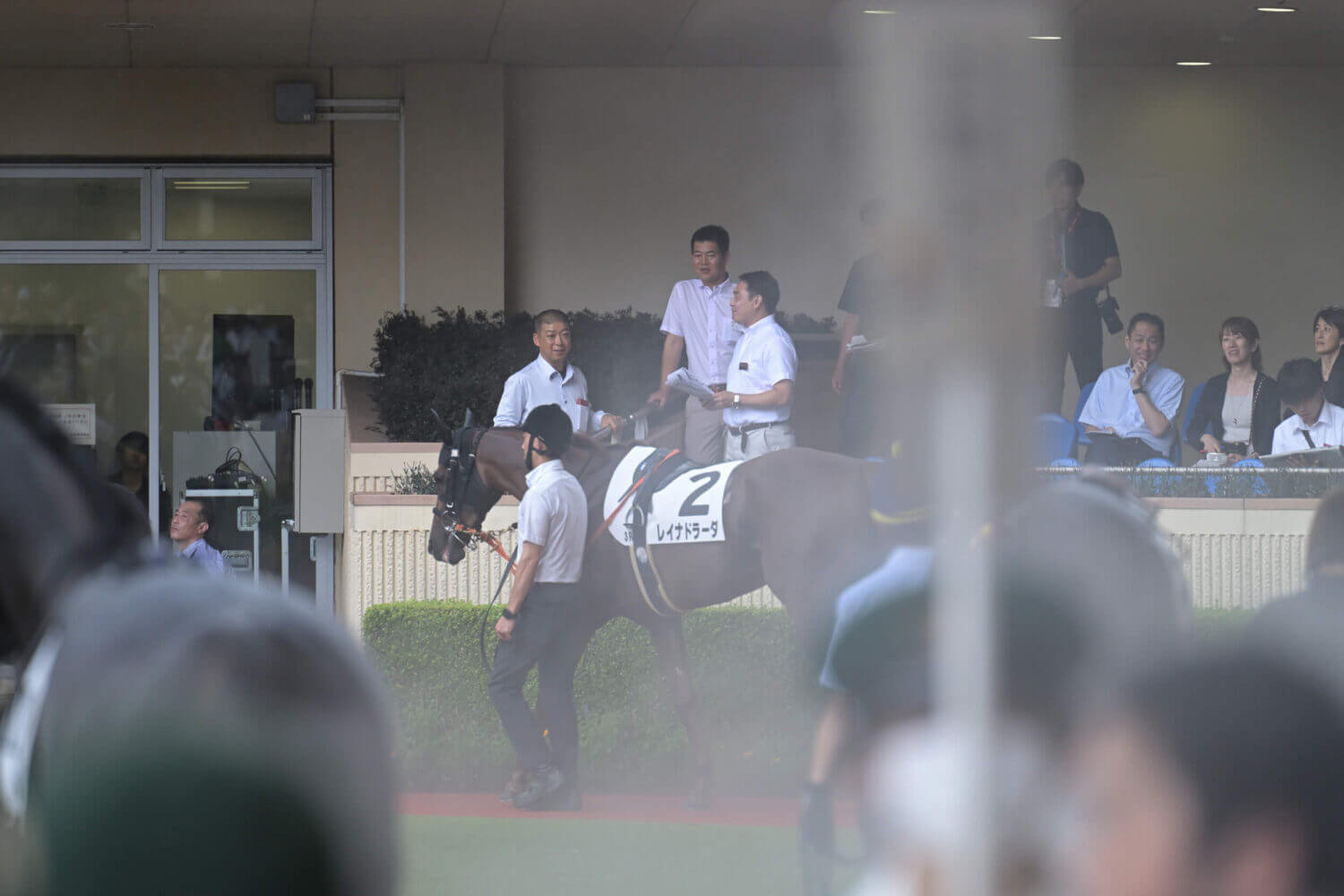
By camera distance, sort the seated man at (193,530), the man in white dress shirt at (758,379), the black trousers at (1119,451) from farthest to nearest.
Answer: the black trousers at (1119,451) < the man in white dress shirt at (758,379) < the seated man at (193,530)

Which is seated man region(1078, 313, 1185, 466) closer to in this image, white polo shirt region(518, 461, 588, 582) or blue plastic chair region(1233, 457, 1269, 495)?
blue plastic chair region(1233, 457, 1269, 495)

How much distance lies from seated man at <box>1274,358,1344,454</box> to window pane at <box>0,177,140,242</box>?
767cm

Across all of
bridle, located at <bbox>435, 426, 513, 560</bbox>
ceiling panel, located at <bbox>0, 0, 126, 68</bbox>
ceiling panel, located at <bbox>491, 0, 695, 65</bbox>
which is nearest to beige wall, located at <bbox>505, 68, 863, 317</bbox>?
ceiling panel, located at <bbox>491, 0, 695, 65</bbox>

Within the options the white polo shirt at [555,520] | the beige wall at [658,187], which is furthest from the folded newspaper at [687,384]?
the beige wall at [658,187]

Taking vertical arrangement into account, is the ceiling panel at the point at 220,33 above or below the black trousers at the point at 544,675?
above

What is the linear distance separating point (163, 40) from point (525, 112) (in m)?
2.46

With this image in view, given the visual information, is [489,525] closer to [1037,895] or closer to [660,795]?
[660,795]

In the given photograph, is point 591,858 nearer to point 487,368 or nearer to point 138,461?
point 487,368

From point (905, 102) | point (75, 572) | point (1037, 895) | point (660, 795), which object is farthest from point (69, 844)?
point (660, 795)

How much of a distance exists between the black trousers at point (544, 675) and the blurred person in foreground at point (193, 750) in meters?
4.83

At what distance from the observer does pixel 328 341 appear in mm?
10250

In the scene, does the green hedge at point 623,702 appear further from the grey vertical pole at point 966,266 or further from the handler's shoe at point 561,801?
the grey vertical pole at point 966,266

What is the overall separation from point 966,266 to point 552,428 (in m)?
5.02

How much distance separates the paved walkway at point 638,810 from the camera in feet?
19.4
